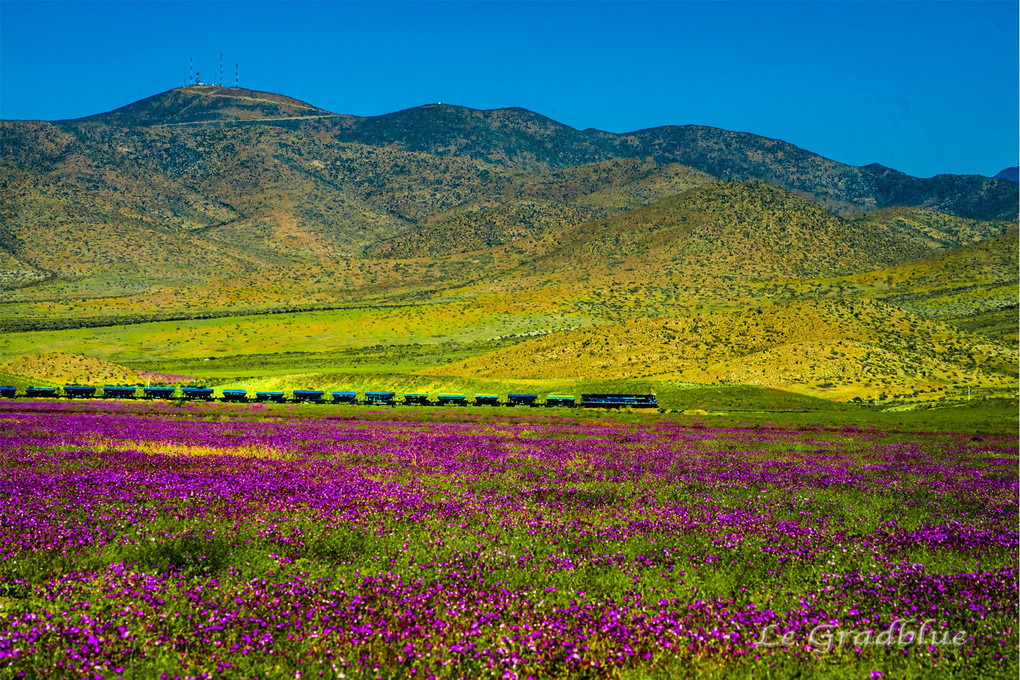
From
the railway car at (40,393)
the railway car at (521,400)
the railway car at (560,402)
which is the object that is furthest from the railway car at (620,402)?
the railway car at (40,393)

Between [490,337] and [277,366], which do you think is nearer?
[277,366]

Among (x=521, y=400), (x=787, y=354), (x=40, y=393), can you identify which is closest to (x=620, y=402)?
(x=521, y=400)

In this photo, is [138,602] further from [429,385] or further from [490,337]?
[490,337]

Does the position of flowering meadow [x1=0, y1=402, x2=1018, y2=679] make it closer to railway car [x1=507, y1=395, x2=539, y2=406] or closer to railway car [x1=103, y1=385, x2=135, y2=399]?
railway car [x1=507, y1=395, x2=539, y2=406]

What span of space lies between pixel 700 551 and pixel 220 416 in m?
33.7

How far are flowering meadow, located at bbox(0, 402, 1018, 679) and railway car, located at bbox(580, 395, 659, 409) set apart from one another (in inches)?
1250

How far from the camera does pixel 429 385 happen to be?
6384 centimetres

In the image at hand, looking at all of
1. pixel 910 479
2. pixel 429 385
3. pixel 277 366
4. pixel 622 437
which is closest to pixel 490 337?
pixel 277 366

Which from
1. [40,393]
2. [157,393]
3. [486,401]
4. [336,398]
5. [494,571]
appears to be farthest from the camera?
[157,393]

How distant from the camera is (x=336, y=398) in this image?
5497 cm

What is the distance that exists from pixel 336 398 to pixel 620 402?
A: 1929cm

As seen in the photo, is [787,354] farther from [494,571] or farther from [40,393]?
[494,571]

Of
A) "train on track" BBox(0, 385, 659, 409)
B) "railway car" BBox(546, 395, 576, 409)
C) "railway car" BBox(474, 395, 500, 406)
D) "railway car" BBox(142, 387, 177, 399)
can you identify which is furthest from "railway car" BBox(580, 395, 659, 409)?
"railway car" BBox(142, 387, 177, 399)

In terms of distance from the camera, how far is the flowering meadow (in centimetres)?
803
